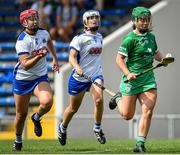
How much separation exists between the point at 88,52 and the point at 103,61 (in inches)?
328

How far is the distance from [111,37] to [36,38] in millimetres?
8842

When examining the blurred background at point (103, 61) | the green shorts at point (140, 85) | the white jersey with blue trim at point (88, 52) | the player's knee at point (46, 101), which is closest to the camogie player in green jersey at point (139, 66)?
the green shorts at point (140, 85)

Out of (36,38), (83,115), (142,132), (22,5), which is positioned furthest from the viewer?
(22,5)

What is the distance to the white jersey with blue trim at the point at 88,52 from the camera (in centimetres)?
1516

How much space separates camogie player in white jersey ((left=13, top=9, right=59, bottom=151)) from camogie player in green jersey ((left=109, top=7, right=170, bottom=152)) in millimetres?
1346

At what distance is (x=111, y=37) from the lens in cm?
2350

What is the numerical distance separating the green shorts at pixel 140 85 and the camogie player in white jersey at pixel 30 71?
1.41 m

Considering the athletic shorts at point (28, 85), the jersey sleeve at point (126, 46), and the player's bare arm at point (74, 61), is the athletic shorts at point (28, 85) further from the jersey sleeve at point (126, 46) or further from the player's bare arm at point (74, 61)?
the jersey sleeve at point (126, 46)

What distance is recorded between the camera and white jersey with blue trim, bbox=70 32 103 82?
1516cm

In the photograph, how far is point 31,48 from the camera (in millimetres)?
14703

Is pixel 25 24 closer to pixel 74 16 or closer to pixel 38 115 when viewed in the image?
pixel 38 115

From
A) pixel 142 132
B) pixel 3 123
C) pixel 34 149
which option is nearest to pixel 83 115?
pixel 3 123

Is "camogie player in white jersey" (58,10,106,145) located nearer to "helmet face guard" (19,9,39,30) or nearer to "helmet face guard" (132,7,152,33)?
"helmet face guard" (19,9,39,30)

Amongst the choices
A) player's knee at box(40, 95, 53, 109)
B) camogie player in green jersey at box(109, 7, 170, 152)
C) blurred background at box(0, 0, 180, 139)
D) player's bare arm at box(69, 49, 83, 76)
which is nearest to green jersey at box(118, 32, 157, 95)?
camogie player in green jersey at box(109, 7, 170, 152)
